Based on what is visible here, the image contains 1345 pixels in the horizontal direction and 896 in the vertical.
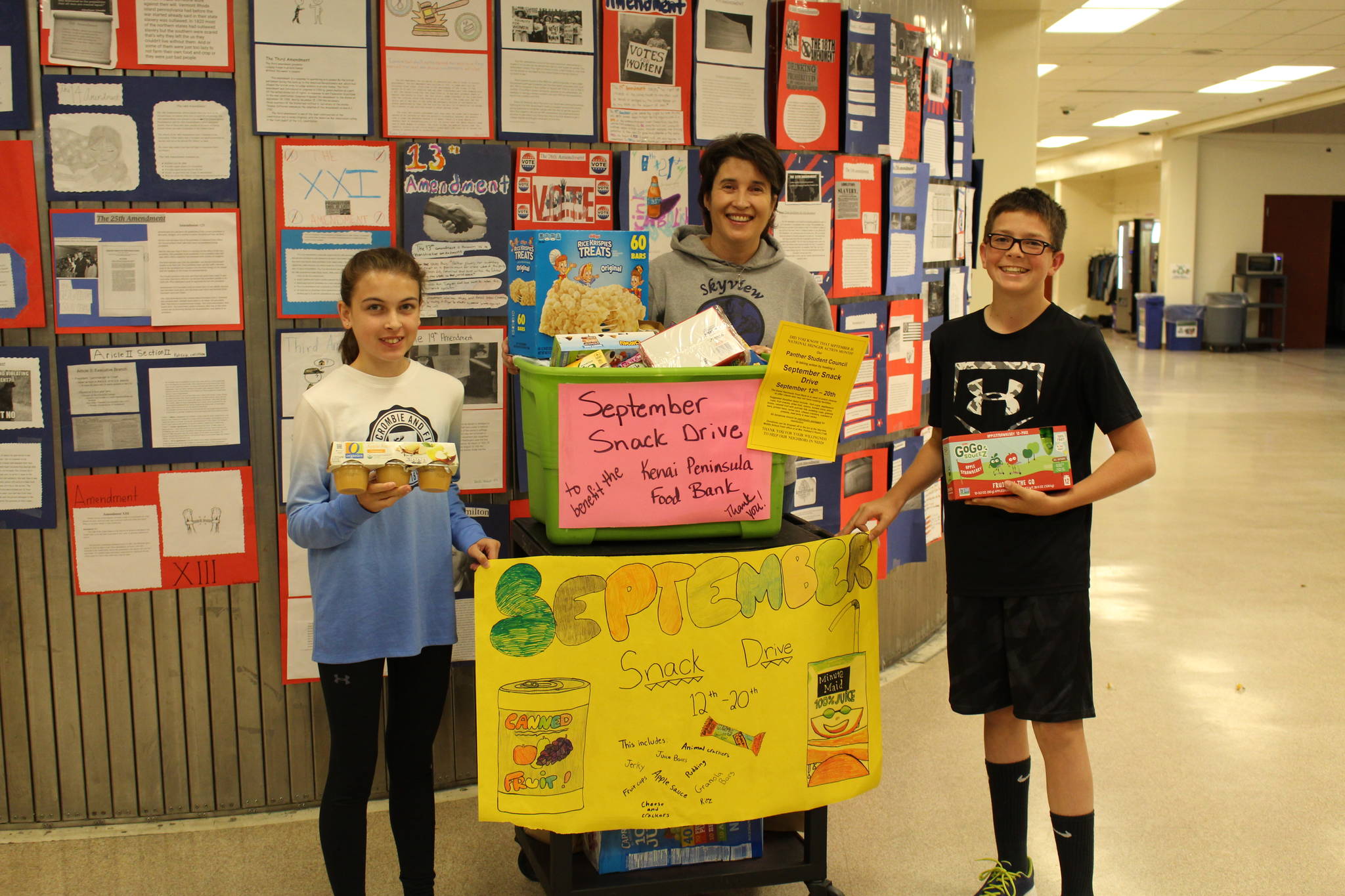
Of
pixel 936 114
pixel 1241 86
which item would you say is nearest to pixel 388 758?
pixel 936 114

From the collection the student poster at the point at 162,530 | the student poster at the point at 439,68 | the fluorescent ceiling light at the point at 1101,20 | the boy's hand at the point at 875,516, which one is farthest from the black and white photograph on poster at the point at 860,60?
the fluorescent ceiling light at the point at 1101,20

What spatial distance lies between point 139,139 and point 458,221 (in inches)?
29.8

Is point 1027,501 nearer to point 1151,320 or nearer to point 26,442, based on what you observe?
point 26,442

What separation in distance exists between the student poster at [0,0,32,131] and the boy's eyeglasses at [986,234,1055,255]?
7.21 ft

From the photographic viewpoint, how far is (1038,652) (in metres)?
2.16

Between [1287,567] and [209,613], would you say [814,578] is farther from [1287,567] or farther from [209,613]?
[1287,567]

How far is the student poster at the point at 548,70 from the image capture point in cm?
272

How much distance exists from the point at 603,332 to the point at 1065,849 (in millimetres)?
1444

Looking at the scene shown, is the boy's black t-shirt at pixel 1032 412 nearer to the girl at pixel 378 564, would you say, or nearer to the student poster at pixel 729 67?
the girl at pixel 378 564

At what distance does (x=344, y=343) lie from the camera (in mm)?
2072

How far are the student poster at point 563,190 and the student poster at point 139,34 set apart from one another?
75 cm

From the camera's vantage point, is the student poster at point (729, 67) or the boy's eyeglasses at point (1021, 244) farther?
the student poster at point (729, 67)

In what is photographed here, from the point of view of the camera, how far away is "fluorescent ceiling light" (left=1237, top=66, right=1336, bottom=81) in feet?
36.0

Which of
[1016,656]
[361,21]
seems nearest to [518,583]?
[1016,656]
